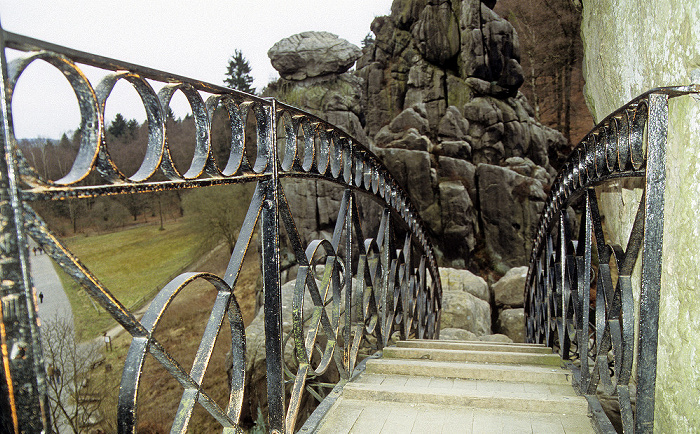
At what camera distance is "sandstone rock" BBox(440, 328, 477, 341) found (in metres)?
7.95

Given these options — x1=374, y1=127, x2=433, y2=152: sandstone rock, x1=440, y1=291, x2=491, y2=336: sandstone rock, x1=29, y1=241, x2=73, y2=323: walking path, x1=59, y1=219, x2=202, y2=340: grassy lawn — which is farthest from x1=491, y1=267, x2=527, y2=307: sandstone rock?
x1=59, y1=219, x2=202, y2=340: grassy lawn

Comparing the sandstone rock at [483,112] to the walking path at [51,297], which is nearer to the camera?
the walking path at [51,297]

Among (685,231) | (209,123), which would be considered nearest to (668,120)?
(685,231)

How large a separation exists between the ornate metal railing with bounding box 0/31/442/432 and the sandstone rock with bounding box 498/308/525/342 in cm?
860

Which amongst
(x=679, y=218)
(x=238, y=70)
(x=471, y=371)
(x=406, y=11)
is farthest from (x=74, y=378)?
(x=238, y=70)

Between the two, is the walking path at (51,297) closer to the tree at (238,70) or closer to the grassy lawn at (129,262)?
the grassy lawn at (129,262)

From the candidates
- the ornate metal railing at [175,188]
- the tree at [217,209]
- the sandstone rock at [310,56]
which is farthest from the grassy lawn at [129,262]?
the ornate metal railing at [175,188]

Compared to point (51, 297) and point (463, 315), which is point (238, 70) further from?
point (463, 315)

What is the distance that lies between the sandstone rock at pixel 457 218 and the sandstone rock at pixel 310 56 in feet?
19.2

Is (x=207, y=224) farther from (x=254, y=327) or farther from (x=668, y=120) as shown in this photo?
(x=668, y=120)

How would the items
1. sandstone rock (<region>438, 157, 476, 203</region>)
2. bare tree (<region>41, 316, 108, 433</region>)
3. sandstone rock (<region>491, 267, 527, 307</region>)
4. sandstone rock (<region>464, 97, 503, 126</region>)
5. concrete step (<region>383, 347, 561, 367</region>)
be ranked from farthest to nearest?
sandstone rock (<region>464, 97, 503, 126</region>) < sandstone rock (<region>438, 157, 476, 203</region>) < bare tree (<region>41, 316, 108, 433</region>) < sandstone rock (<region>491, 267, 527, 307</region>) < concrete step (<region>383, 347, 561, 367</region>)

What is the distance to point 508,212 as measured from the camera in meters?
17.8

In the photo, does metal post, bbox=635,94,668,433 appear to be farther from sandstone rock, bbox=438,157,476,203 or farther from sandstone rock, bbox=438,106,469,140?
sandstone rock, bbox=438,106,469,140

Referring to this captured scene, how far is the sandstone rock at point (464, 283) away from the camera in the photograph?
11672 millimetres
